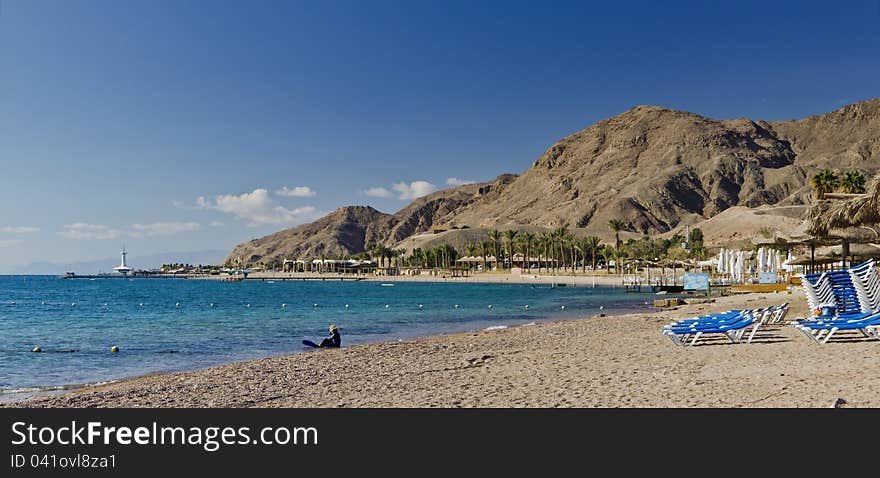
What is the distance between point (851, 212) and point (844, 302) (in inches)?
121

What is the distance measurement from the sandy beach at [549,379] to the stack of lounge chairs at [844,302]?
32 cm

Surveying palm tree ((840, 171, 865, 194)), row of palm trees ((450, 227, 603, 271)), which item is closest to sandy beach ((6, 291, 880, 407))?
palm tree ((840, 171, 865, 194))

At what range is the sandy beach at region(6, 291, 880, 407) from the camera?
26.6 ft

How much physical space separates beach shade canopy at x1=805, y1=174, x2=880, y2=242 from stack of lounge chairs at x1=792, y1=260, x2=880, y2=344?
1.15 meters

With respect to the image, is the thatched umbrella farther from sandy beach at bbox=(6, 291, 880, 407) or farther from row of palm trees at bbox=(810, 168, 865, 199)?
row of palm trees at bbox=(810, 168, 865, 199)

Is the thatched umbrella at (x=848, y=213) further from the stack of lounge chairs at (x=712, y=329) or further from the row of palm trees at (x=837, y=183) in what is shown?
the row of palm trees at (x=837, y=183)

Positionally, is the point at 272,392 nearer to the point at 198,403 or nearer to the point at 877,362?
the point at 198,403

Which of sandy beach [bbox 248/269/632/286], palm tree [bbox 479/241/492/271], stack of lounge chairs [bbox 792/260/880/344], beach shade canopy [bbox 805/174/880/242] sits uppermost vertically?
palm tree [bbox 479/241/492/271]

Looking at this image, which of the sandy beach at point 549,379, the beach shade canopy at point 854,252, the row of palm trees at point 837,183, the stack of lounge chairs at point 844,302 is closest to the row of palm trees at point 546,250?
the row of palm trees at point 837,183

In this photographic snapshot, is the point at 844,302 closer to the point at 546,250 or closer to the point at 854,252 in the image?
the point at 854,252
